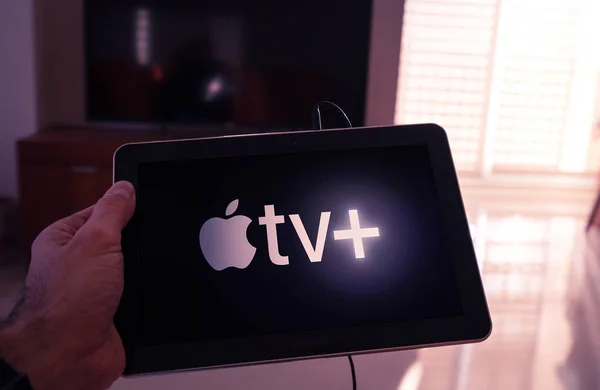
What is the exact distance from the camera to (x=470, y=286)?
62 cm

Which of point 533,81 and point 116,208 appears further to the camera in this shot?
point 533,81

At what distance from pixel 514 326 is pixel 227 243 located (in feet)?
4.25

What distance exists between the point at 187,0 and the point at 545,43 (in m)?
1.99

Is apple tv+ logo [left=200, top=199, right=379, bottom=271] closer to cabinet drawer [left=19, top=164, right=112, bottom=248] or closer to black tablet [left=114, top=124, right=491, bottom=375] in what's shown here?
black tablet [left=114, top=124, right=491, bottom=375]

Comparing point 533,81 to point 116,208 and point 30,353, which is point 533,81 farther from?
point 30,353

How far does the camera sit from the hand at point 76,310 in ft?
1.80

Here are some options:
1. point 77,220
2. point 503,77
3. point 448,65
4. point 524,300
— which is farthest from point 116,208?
point 503,77

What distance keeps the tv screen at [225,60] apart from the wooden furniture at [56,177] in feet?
1.10

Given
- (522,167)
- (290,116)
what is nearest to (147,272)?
(290,116)

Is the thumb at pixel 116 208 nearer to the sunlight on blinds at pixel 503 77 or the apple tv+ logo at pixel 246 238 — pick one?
the apple tv+ logo at pixel 246 238

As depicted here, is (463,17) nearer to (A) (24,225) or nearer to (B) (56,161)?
(B) (56,161)

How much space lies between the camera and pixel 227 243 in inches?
23.7

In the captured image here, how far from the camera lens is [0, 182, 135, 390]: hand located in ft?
1.80

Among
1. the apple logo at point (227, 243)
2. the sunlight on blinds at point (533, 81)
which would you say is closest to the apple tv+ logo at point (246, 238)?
the apple logo at point (227, 243)
